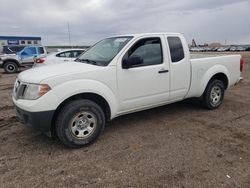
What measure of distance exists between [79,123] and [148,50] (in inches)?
73.0

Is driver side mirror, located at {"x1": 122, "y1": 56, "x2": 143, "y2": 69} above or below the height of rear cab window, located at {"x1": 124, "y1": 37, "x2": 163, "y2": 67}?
below

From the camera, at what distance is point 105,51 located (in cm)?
→ 423

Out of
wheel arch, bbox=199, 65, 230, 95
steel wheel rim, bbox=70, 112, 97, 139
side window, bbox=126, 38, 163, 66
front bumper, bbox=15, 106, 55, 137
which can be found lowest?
steel wheel rim, bbox=70, 112, 97, 139

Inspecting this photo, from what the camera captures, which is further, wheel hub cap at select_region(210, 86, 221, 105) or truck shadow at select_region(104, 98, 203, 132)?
wheel hub cap at select_region(210, 86, 221, 105)

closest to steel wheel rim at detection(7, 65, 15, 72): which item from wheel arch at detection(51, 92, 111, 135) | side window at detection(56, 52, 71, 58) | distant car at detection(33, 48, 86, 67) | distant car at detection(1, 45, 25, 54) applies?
distant car at detection(1, 45, 25, 54)

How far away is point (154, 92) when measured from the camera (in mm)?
4199

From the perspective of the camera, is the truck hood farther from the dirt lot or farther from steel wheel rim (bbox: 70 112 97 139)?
the dirt lot

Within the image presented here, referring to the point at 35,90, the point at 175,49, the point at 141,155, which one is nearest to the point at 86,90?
the point at 35,90

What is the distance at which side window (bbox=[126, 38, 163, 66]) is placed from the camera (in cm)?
402

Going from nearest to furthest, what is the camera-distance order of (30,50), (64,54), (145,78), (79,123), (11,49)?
1. (79,123)
2. (145,78)
3. (64,54)
4. (30,50)
5. (11,49)

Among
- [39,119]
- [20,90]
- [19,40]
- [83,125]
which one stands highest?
[19,40]

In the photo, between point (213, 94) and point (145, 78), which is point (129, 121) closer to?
point (145, 78)

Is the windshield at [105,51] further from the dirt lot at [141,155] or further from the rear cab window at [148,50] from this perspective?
the dirt lot at [141,155]

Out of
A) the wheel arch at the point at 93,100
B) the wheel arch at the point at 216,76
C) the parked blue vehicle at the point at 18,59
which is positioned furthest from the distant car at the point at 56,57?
the wheel arch at the point at 93,100
